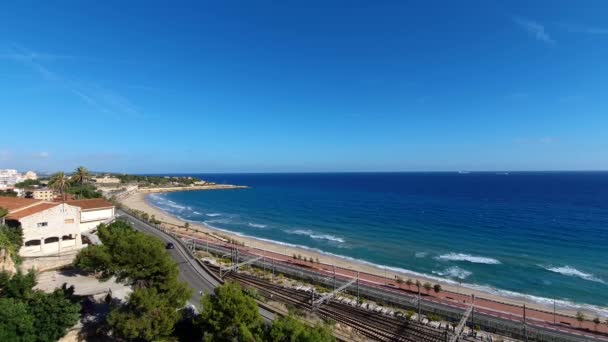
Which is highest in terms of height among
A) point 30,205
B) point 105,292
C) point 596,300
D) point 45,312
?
point 30,205

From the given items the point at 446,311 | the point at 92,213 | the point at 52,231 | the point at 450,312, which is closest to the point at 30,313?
the point at 52,231

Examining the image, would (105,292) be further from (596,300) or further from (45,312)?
(596,300)

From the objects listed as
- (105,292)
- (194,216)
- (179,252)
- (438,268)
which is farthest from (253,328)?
(194,216)

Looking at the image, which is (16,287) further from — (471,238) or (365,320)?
(471,238)

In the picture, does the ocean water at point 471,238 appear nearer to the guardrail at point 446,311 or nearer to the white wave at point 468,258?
the white wave at point 468,258

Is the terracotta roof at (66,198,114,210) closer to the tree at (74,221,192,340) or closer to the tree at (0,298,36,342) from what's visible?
the tree at (74,221,192,340)

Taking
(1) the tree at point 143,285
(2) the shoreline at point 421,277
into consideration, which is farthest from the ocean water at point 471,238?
(1) the tree at point 143,285
